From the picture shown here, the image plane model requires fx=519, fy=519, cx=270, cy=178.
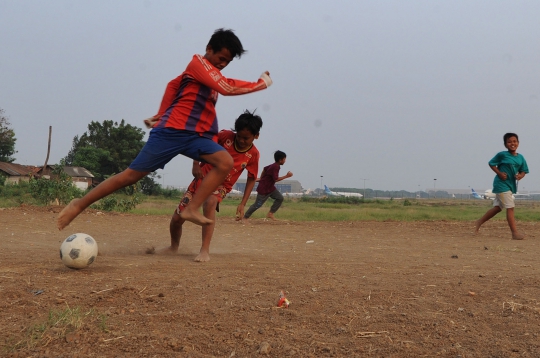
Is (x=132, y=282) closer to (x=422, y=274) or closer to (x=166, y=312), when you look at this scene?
(x=166, y=312)

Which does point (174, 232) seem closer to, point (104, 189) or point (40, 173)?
point (104, 189)

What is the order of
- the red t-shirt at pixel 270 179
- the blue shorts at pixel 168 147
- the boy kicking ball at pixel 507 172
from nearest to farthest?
the blue shorts at pixel 168 147 < the boy kicking ball at pixel 507 172 < the red t-shirt at pixel 270 179

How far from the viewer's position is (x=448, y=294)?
11.2 ft

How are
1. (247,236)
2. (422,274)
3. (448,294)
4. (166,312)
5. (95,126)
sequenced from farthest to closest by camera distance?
(95,126) → (247,236) → (422,274) → (448,294) → (166,312)

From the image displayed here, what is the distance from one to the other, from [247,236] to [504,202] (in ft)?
14.4

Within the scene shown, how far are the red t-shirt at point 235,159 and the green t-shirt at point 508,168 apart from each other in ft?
17.1

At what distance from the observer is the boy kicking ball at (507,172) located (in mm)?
8812

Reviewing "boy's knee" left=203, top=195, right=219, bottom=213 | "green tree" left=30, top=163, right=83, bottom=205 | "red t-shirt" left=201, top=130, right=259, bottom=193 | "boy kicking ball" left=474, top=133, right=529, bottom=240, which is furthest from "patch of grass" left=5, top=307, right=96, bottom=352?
"green tree" left=30, top=163, right=83, bottom=205

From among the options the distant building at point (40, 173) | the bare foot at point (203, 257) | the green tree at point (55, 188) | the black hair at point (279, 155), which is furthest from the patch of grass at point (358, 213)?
the distant building at point (40, 173)

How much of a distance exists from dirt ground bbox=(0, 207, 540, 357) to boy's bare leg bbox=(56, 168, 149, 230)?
436mm

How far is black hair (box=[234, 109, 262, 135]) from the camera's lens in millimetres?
5223

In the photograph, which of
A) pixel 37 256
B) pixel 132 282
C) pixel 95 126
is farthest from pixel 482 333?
pixel 95 126

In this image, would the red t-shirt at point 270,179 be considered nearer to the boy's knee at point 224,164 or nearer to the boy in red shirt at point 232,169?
the boy in red shirt at point 232,169

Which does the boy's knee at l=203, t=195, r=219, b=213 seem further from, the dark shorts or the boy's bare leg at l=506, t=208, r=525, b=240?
the boy's bare leg at l=506, t=208, r=525, b=240
